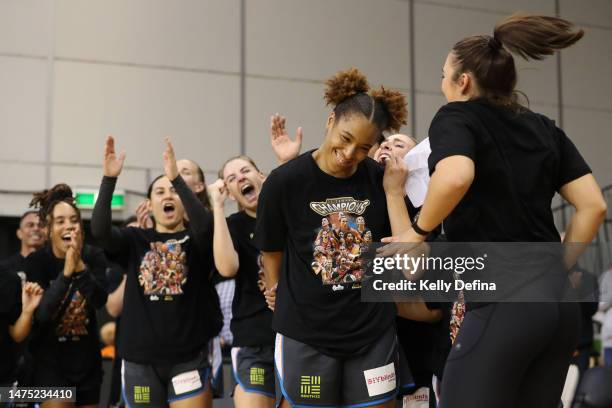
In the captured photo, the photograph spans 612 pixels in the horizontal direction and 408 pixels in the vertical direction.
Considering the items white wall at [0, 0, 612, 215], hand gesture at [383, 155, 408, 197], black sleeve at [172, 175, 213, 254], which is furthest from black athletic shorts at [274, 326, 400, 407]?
white wall at [0, 0, 612, 215]

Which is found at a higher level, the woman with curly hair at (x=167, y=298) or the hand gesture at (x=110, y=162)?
the hand gesture at (x=110, y=162)

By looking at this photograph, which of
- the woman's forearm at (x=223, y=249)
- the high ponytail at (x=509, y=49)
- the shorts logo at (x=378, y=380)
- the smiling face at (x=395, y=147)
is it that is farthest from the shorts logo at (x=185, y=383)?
the high ponytail at (x=509, y=49)

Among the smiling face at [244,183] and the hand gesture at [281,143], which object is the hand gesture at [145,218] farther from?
the hand gesture at [281,143]

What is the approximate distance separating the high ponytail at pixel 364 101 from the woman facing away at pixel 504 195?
1.92 feet

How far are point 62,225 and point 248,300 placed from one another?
1.51 m

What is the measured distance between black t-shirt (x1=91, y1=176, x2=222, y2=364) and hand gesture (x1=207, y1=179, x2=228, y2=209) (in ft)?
0.33

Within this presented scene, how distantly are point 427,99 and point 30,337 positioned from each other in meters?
6.64

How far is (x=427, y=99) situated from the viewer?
10.0 meters

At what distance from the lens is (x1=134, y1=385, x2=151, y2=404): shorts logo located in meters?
3.99

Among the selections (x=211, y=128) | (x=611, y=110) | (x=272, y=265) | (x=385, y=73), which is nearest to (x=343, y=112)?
(x=272, y=265)

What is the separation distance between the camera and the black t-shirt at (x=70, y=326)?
4543 mm

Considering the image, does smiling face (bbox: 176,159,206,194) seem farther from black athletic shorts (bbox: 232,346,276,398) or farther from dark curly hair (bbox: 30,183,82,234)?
black athletic shorts (bbox: 232,346,276,398)

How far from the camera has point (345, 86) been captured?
3.10 meters

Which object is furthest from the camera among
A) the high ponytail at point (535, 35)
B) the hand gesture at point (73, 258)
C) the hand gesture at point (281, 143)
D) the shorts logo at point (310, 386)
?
the hand gesture at point (73, 258)
